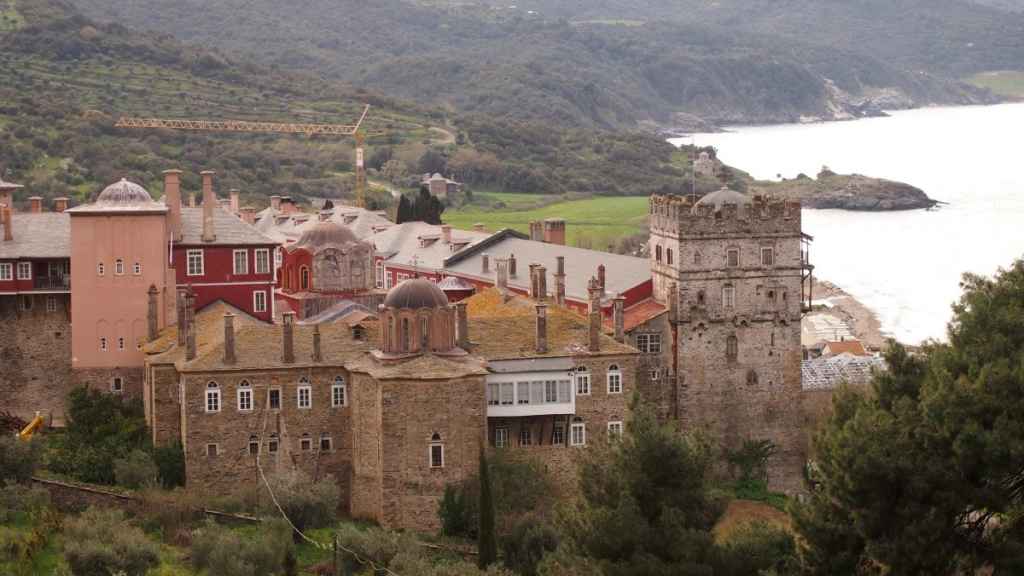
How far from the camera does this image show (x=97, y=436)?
56531mm

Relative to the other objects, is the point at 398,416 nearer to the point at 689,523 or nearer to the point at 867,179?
the point at 689,523

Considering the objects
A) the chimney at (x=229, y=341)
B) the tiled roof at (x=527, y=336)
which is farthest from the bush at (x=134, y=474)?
the tiled roof at (x=527, y=336)

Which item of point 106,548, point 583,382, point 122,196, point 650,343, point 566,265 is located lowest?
point 106,548

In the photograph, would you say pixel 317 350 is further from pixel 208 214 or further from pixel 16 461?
pixel 208 214

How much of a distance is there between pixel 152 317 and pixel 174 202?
531 cm

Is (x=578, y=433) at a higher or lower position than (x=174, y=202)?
lower

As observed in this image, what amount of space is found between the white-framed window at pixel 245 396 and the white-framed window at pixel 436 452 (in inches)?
231

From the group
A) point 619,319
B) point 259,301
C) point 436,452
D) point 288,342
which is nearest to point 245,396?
point 288,342

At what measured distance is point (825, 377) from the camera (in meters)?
67.1

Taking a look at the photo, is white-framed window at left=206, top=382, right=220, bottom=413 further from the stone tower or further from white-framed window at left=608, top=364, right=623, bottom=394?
the stone tower

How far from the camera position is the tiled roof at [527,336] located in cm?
5566

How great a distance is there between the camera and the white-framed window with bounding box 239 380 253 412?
5368 centimetres

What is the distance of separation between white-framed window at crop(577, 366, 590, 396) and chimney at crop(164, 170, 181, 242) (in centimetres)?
1561

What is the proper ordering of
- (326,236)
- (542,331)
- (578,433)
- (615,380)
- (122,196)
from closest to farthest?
(578,433), (542,331), (615,380), (122,196), (326,236)
